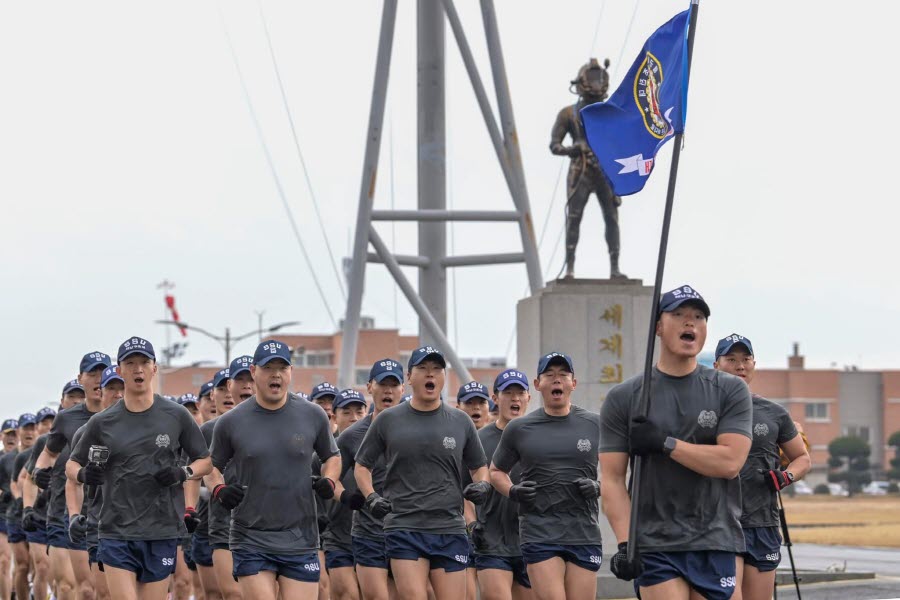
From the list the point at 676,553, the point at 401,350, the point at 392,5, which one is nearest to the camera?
the point at 676,553

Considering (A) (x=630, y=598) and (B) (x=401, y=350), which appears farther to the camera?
(B) (x=401, y=350)

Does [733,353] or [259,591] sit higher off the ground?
[733,353]

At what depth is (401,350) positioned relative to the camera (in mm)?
115375

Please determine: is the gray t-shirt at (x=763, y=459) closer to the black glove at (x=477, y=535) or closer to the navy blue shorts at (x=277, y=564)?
the black glove at (x=477, y=535)

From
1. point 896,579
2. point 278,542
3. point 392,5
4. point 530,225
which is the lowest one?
point 896,579

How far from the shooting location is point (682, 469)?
7637 millimetres

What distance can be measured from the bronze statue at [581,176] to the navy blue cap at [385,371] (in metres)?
6.24

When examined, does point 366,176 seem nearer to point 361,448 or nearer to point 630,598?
point 630,598

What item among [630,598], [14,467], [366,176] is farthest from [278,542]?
[366,176]

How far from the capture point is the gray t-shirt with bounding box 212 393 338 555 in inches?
412

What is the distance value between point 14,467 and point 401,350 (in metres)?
95.5

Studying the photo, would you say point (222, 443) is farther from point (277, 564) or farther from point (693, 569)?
point (693, 569)

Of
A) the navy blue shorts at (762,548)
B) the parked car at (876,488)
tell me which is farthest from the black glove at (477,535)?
the parked car at (876,488)

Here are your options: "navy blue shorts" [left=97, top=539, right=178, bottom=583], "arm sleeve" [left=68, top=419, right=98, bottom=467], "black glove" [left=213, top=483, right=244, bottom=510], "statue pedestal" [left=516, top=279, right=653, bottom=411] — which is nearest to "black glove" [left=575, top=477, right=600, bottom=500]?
"black glove" [left=213, top=483, right=244, bottom=510]
